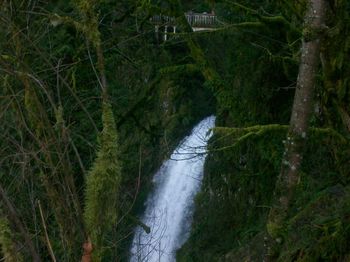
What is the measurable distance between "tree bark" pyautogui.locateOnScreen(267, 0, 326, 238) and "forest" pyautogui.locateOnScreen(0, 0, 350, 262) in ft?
0.03

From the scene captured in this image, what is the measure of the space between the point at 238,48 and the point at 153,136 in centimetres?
233

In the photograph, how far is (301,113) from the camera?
4586 mm

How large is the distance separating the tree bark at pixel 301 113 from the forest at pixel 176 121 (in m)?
0.01

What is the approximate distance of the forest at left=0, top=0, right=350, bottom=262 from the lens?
12.3ft

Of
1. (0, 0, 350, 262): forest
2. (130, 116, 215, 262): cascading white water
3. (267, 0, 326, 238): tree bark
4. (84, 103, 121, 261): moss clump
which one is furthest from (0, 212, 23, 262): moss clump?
(130, 116, 215, 262): cascading white water

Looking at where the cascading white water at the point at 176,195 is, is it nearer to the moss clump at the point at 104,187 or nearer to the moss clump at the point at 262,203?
the moss clump at the point at 262,203

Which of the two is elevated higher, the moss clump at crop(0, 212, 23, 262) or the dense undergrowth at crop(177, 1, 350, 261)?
the moss clump at crop(0, 212, 23, 262)

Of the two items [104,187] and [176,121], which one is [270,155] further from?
[176,121]

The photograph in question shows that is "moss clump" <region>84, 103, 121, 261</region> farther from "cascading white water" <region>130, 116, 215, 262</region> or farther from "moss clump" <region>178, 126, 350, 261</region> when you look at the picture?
"cascading white water" <region>130, 116, 215, 262</region>

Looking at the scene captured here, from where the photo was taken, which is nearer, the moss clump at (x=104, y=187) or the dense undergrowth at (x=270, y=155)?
the moss clump at (x=104, y=187)

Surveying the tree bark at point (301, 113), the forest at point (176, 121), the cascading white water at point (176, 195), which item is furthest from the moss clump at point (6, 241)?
the cascading white water at point (176, 195)

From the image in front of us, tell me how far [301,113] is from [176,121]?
44.8ft

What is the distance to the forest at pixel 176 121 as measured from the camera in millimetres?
3748

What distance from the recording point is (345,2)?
8250mm
